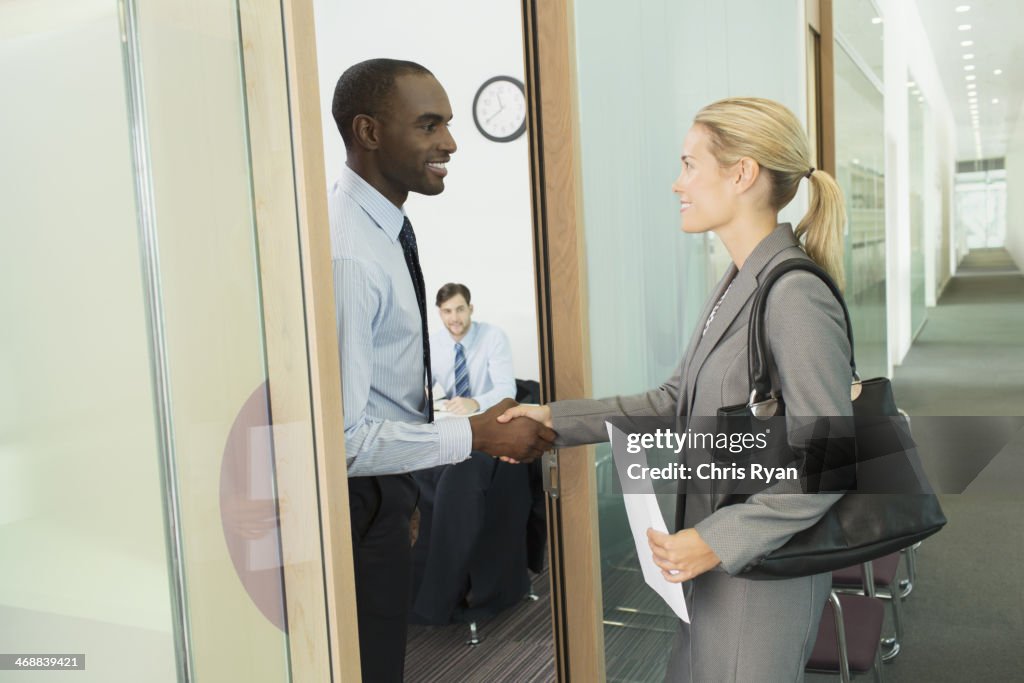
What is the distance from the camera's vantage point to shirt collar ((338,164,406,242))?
70.9 inches

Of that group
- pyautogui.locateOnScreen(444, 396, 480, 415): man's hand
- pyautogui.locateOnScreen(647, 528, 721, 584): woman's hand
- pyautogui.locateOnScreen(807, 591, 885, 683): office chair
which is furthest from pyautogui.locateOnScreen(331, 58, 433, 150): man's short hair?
pyautogui.locateOnScreen(444, 396, 480, 415): man's hand

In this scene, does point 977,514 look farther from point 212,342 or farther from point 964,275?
point 212,342

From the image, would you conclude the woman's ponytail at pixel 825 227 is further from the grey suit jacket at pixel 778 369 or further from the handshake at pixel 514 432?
the handshake at pixel 514 432

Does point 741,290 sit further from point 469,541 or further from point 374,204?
point 469,541

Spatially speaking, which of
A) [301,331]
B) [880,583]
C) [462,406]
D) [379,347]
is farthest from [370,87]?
[462,406]

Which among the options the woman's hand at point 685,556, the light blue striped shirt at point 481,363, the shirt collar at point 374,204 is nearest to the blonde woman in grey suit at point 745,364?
the woman's hand at point 685,556

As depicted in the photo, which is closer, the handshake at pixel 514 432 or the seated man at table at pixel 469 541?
the handshake at pixel 514 432

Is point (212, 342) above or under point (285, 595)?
above

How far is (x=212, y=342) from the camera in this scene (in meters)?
1.25

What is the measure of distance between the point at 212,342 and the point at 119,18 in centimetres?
44

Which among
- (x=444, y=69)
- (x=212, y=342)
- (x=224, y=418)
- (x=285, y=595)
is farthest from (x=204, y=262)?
(x=444, y=69)

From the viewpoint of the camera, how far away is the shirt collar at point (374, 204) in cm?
180

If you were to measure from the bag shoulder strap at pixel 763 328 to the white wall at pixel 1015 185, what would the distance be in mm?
1882

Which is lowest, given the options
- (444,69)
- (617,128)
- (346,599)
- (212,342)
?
(346,599)
